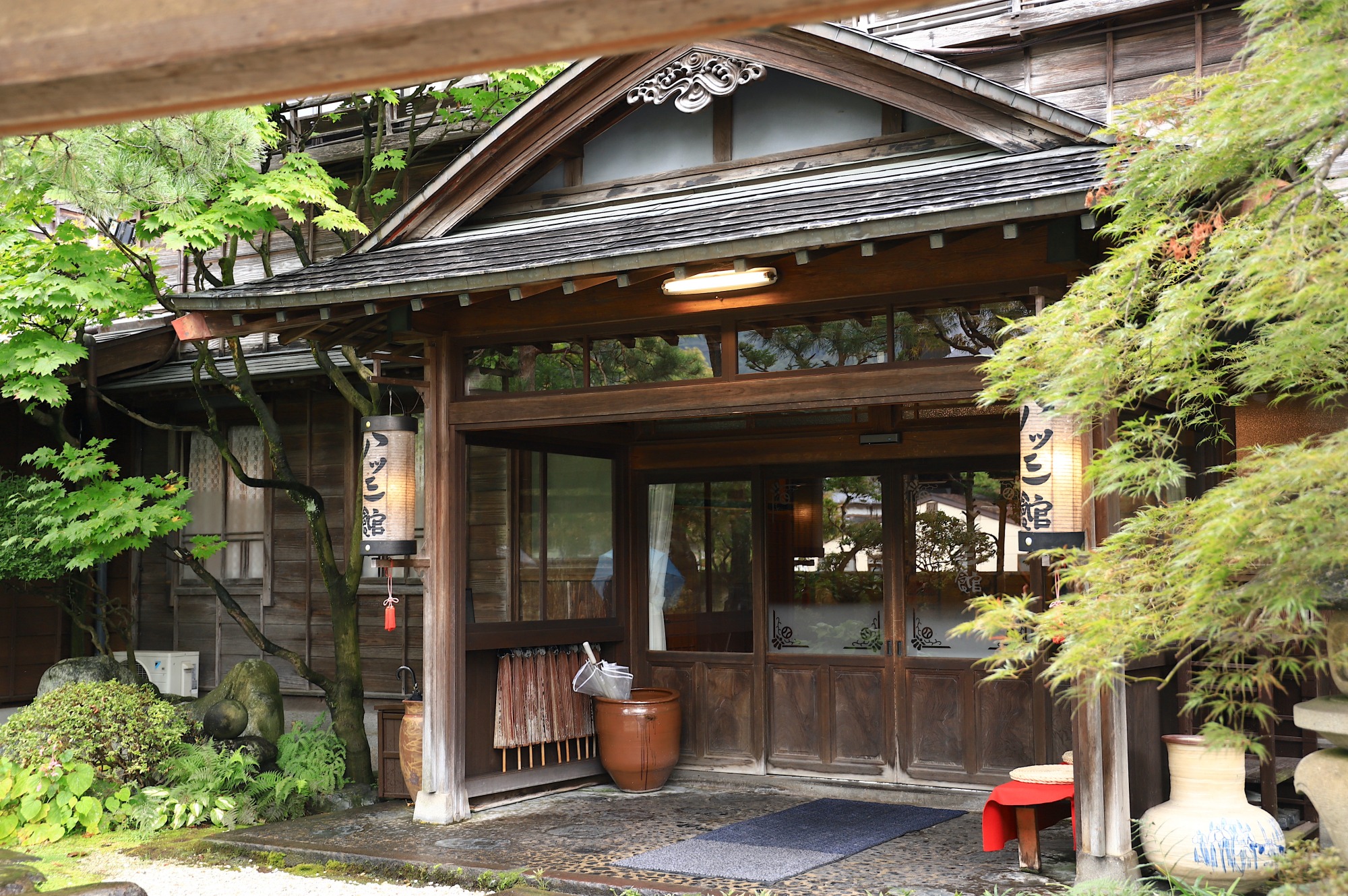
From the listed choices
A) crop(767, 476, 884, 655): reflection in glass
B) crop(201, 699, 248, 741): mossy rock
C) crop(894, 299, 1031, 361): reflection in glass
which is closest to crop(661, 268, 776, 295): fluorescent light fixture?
crop(894, 299, 1031, 361): reflection in glass

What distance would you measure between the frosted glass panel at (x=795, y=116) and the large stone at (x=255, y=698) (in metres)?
5.58

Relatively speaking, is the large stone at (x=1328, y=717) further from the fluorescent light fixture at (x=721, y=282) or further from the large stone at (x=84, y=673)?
the large stone at (x=84, y=673)

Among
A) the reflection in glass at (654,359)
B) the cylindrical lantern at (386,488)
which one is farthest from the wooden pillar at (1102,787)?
the cylindrical lantern at (386,488)

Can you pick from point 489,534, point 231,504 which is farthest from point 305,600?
point 489,534

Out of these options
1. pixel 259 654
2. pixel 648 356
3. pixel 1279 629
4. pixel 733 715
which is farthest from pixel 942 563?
pixel 259 654

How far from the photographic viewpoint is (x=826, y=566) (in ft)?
29.9

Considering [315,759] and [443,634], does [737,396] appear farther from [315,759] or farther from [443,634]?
[315,759]

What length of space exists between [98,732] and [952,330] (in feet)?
19.9

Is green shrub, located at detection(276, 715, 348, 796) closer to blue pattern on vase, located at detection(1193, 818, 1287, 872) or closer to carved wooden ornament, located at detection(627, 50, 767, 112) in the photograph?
carved wooden ornament, located at detection(627, 50, 767, 112)

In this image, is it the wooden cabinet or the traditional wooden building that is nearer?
the traditional wooden building

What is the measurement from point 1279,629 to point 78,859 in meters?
6.83

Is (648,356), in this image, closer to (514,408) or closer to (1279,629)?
(514,408)

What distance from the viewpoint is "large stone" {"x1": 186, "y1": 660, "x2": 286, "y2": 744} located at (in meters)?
9.59

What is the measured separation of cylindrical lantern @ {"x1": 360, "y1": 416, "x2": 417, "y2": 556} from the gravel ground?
78.4 inches
